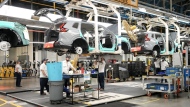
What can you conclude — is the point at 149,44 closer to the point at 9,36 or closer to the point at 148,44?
the point at 148,44

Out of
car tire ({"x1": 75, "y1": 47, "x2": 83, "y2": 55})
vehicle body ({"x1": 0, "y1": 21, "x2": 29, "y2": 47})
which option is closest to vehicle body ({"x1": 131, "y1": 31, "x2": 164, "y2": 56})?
car tire ({"x1": 75, "y1": 47, "x2": 83, "y2": 55})

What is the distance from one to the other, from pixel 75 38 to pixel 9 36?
2148 mm

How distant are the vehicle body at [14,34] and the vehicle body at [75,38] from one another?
0.83m

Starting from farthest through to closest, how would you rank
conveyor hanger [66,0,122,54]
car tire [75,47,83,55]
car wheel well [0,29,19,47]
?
conveyor hanger [66,0,122,54]
car tire [75,47,83,55]
car wheel well [0,29,19,47]

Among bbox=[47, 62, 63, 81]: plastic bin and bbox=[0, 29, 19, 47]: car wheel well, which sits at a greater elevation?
bbox=[0, 29, 19, 47]: car wheel well

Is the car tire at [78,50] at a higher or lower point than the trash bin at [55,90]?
higher

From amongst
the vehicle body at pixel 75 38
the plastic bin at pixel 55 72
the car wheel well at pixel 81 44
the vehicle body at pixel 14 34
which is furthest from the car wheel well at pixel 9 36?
the car wheel well at pixel 81 44

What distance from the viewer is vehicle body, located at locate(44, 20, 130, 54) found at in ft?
21.9

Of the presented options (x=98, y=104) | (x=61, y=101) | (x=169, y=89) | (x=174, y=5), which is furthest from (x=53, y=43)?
(x=174, y=5)

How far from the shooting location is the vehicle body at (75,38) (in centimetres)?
668

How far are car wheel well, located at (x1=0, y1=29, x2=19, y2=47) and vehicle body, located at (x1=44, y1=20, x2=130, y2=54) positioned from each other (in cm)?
101

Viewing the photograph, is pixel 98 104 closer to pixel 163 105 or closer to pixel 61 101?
pixel 61 101

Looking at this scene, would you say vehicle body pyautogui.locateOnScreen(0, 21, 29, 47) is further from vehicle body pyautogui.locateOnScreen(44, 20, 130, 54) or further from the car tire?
the car tire

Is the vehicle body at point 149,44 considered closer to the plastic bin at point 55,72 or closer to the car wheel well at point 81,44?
the car wheel well at point 81,44
